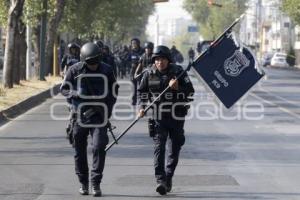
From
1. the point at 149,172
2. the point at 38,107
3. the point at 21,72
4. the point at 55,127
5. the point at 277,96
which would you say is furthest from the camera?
the point at 21,72

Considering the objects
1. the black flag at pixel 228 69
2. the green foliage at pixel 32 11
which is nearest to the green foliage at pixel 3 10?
the green foliage at pixel 32 11

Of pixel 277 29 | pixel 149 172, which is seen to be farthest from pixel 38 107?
pixel 277 29

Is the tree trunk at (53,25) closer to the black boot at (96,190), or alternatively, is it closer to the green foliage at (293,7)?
the green foliage at (293,7)

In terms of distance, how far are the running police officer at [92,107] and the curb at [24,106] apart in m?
8.95

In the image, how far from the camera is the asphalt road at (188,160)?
9.77 metres

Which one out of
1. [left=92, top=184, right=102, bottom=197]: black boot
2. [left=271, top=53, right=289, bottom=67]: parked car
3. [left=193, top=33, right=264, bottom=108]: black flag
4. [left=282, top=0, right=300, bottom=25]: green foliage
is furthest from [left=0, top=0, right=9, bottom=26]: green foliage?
[left=271, top=53, right=289, bottom=67]: parked car

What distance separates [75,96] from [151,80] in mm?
885

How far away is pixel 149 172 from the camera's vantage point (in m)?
11.2

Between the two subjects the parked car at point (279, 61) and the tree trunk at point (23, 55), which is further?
the parked car at point (279, 61)

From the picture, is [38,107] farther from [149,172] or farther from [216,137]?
[149,172]

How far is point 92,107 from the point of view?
9.51 meters

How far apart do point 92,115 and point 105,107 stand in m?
0.17

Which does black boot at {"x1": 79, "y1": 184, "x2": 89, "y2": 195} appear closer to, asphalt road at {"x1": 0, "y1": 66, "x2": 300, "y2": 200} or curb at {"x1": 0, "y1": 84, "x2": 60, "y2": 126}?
asphalt road at {"x1": 0, "y1": 66, "x2": 300, "y2": 200}

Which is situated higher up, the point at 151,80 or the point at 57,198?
the point at 151,80
